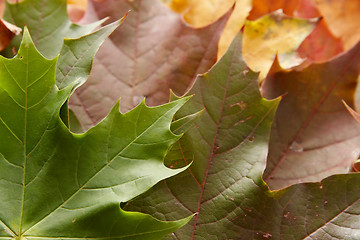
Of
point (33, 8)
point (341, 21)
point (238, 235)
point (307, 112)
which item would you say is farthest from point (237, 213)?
point (341, 21)

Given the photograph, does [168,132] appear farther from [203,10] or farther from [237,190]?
[203,10]

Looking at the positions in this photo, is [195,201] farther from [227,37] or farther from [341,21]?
[341,21]

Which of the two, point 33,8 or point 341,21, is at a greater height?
point 33,8

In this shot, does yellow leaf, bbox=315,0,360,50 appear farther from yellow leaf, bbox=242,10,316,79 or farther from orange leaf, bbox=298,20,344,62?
yellow leaf, bbox=242,10,316,79

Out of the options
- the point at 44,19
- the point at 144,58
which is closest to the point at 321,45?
the point at 144,58

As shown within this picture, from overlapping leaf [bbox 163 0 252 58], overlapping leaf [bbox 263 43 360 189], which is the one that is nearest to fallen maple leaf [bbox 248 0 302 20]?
overlapping leaf [bbox 163 0 252 58]

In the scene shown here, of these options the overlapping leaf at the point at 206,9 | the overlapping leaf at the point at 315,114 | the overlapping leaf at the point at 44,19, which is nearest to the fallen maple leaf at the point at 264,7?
the overlapping leaf at the point at 206,9

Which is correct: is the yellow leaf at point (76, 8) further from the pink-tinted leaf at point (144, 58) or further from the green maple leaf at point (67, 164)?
the green maple leaf at point (67, 164)
